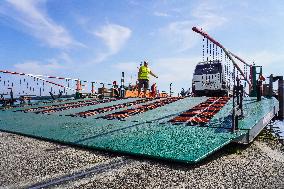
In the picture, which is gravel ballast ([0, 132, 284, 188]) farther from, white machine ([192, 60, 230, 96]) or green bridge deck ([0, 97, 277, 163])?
white machine ([192, 60, 230, 96])

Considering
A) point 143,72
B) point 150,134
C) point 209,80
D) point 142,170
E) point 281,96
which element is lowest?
point 142,170

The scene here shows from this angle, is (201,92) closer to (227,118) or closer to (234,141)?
(227,118)

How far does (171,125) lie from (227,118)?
4.52 feet

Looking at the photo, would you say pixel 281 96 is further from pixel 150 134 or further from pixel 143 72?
pixel 150 134

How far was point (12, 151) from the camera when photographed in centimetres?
540

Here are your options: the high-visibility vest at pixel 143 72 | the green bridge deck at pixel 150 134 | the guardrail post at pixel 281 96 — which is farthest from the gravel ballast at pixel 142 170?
the high-visibility vest at pixel 143 72

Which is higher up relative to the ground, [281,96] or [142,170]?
[281,96]

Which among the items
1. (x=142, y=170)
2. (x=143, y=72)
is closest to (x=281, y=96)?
(x=143, y=72)

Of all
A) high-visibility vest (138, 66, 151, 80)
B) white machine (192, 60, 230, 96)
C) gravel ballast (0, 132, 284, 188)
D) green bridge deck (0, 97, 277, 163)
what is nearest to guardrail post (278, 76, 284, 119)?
white machine (192, 60, 230, 96)

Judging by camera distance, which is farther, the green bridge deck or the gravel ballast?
the green bridge deck

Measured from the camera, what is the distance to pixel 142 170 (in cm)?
402

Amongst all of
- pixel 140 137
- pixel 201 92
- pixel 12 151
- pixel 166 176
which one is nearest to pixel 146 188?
pixel 166 176

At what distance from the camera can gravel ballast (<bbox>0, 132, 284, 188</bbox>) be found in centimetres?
357

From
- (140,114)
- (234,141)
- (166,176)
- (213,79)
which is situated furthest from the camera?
(213,79)
